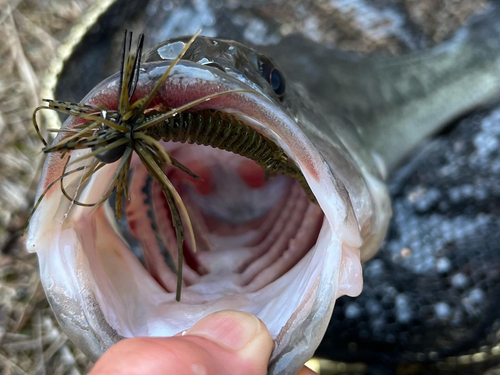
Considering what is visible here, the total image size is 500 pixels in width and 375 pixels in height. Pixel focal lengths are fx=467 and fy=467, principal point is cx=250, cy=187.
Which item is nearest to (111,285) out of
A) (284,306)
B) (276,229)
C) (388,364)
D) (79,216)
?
(79,216)

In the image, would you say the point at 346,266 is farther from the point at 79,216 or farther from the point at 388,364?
the point at 388,364

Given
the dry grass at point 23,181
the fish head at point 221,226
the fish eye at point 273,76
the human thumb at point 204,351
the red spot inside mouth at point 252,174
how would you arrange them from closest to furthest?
the human thumb at point 204,351 < the fish head at point 221,226 < the fish eye at point 273,76 < the red spot inside mouth at point 252,174 < the dry grass at point 23,181

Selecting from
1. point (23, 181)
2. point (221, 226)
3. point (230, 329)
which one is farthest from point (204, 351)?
point (23, 181)

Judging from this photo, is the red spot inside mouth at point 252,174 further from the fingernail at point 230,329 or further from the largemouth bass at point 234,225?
the fingernail at point 230,329

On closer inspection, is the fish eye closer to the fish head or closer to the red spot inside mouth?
the fish head

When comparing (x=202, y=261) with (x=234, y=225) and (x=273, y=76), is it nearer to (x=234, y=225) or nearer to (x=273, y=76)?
(x=234, y=225)

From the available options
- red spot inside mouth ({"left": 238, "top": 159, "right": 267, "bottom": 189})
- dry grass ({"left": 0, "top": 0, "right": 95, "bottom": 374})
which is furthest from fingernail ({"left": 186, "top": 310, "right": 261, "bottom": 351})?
dry grass ({"left": 0, "top": 0, "right": 95, "bottom": 374})

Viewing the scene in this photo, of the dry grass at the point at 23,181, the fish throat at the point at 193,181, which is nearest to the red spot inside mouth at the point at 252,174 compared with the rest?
the fish throat at the point at 193,181
